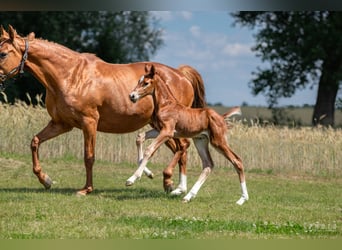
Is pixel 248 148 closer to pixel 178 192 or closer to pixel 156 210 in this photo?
pixel 178 192

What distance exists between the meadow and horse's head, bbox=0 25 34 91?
2.00 m

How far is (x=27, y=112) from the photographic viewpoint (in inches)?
720

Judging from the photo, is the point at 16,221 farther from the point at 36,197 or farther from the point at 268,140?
the point at 268,140

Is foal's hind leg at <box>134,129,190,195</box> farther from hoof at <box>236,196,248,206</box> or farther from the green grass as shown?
hoof at <box>236,196,248,206</box>

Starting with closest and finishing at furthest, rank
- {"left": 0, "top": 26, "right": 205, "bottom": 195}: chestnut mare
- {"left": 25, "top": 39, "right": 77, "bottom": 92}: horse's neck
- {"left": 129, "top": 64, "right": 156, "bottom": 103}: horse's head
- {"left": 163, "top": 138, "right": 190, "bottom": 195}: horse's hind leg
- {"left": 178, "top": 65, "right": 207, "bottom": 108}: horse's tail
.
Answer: {"left": 129, "top": 64, "right": 156, "bottom": 103}: horse's head < {"left": 0, "top": 26, "right": 205, "bottom": 195}: chestnut mare < {"left": 25, "top": 39, "right": 77, "bottom": 92}: horse's neck < {"left": 163, "top": 138, "right": 190, "bottom": 195}: horse's hind leg < {"left": 178, "top": 65, "right": 207, "bottom": 108}: horse's tail

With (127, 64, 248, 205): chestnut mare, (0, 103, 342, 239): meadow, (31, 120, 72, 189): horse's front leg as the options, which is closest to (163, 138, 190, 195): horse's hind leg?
(0, 103, 342, 239): meadow

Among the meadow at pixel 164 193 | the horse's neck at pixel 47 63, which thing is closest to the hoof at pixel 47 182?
the meadow at pixel 164 193

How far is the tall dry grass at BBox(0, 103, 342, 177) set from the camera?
671 inches

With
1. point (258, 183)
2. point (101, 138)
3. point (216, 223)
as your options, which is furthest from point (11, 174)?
point (216, 223)

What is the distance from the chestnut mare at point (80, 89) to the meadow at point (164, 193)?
1.03m

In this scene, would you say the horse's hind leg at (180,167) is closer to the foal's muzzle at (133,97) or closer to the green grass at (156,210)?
the green grass at (156,210)

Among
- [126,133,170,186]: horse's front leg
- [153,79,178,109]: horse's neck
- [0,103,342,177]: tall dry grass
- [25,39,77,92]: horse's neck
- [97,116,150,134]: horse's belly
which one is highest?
[25,39,77,92]: horse's neck

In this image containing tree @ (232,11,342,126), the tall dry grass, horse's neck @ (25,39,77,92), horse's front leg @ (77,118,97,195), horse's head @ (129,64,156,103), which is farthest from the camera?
tree @ (232,11,342,126)

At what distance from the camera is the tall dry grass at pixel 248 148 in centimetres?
1703
